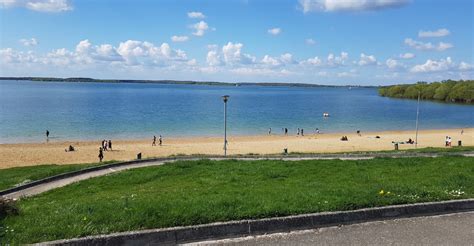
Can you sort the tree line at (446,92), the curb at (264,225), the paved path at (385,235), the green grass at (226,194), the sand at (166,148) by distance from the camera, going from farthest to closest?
1. the tree line at (446,92)
2. the sand at (166,148)
3. the green grass at (226,194)
4. the paved path at (385,235)
5. the curb at (264,225)

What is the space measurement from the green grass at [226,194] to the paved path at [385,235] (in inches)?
20.4

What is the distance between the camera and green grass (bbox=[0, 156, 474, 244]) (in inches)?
259

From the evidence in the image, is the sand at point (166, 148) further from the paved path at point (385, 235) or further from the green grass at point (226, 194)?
the paved path at point (385, 235)

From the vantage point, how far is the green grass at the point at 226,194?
6586 mm

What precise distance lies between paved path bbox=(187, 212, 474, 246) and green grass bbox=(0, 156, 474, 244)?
52 cm

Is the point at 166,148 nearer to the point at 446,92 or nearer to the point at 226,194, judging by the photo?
the point at 226,194

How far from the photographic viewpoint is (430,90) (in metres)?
157

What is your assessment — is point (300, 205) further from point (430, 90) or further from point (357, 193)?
point (430, 90)

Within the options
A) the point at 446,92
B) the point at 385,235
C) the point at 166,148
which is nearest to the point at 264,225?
the point at 385,235

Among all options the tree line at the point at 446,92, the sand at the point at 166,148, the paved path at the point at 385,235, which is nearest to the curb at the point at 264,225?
the paved path at the point at 385,235

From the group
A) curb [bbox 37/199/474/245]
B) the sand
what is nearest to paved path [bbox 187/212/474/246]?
curb [bbox 37/199/474/245]

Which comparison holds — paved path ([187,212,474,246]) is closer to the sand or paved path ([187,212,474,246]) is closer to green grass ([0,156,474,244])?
green grass ([0,156,474,244])

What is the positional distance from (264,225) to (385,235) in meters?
1.87

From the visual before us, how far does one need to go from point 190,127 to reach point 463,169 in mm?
50233
